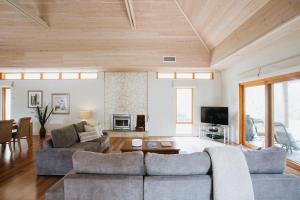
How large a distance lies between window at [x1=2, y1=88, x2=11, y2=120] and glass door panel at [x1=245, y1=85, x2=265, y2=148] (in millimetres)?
9809

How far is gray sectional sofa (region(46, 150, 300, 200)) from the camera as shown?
1.65 m

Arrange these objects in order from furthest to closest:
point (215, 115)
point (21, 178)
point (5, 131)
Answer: point (215, 115)
point (5, 131)
point (21, 178)

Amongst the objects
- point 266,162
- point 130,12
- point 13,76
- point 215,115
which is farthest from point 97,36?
point 266,162

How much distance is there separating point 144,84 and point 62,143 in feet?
13.8

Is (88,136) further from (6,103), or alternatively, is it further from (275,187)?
(6,103)

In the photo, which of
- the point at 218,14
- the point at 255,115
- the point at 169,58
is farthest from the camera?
the point at 169,58

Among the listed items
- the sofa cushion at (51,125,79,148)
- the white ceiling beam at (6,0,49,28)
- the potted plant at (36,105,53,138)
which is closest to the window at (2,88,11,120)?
the potted plant at (36,105,53,138)

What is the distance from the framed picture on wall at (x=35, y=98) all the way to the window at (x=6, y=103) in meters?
1.14

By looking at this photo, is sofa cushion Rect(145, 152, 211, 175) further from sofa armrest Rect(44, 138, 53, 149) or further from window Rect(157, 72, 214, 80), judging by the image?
window Rect(157, 72, 214, 80)

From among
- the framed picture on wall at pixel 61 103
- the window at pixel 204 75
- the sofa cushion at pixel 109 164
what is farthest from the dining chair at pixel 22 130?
the window at pixel 204 75

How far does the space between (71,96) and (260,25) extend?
7.01 meters

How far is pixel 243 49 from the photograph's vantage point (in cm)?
411

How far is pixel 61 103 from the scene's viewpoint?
7.32 metres

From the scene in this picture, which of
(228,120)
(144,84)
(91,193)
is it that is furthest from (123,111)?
(91,193)
